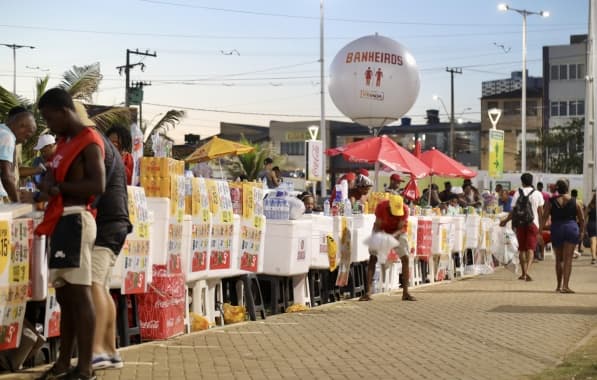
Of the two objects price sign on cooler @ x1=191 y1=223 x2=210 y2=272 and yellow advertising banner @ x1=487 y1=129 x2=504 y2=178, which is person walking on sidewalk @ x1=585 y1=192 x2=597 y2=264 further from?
price sign on cooler @ x1=191 y1=223 x2=210 y2=272

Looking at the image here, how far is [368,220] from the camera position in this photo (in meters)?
17.7

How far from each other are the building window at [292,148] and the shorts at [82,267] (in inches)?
4020

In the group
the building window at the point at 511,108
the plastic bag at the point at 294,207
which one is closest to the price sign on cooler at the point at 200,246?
the plastic bag at the point at 294,207

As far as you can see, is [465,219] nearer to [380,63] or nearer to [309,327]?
[380,63]

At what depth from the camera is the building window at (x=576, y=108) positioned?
9419 cm

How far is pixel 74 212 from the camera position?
7348 mm

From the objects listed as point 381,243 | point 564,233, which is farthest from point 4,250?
point 564,233

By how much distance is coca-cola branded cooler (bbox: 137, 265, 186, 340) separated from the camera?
1014cm

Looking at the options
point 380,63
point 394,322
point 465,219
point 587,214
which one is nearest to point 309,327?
point 394,322

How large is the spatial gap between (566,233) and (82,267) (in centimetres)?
1213

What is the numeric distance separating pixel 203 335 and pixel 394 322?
2.78 meters

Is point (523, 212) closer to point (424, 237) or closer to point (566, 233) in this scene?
point (424, 237)

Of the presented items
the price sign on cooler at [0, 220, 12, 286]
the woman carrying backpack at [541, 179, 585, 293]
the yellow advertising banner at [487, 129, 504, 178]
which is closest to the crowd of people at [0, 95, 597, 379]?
the price sign on cooler at [0, 220, 12, 286]

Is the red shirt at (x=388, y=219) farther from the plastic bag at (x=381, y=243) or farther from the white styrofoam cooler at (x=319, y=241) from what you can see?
the white styrofoam cooler at (x=319, y=241)
